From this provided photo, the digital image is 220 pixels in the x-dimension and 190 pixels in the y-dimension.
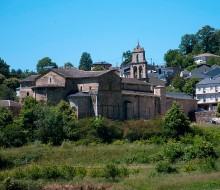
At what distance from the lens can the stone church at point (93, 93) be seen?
186ft

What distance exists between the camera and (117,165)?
42156mm

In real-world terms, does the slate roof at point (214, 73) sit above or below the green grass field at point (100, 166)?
above

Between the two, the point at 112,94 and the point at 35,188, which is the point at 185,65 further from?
the point at 35,188

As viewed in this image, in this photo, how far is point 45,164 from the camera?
4228 cm

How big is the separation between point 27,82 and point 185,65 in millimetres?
52596

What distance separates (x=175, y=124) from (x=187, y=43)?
8007cm

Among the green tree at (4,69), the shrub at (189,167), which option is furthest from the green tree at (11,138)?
the green tree at (4,69)

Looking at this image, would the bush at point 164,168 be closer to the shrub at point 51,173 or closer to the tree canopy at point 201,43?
the shrub at point 51,173

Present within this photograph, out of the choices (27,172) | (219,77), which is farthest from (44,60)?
(27,172)

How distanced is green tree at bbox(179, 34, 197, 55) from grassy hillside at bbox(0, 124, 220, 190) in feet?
254

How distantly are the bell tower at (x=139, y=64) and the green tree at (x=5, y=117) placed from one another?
2460cm

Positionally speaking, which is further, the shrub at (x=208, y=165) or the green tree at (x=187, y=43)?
the green tree at (x=187, y=43)

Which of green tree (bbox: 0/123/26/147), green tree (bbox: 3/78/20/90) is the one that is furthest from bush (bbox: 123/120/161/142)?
green tree (bbox: 3/78/20/90)

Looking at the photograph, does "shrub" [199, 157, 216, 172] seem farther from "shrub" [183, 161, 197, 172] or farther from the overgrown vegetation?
"shrub" [183, 161, 197, 172]
